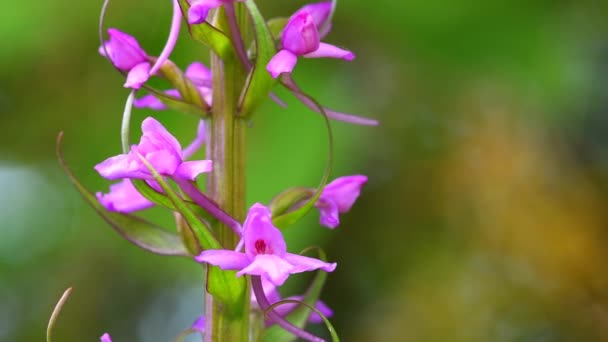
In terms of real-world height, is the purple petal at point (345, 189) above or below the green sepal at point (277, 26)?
below

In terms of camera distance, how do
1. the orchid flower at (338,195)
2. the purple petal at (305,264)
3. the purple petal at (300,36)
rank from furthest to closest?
the orchid flower at (338,195)
the purple petal at (300,36)
the purple petal at (305,264)

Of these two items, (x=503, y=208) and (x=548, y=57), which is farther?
(x=503, y=208)

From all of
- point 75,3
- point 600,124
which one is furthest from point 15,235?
point 600,124

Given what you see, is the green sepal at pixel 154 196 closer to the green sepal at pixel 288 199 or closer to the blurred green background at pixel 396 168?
the green sepal at pixel 288 199

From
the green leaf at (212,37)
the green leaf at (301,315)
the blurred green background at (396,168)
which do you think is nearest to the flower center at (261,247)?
the green leaf at (301,315)

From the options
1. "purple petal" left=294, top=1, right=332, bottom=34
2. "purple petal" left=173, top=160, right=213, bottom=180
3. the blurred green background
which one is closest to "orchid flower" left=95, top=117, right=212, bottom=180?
"purple petal" left=173, top=160, right=213, bottom=180

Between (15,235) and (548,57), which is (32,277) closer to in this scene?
(15,235)
